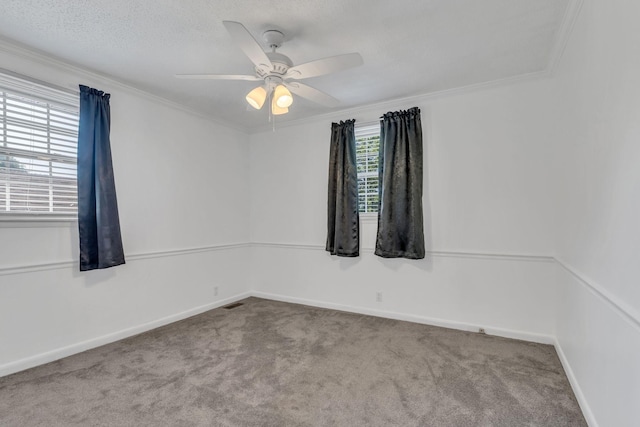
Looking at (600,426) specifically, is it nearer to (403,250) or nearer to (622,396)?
(622,396)

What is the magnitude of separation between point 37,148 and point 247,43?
2097 mm

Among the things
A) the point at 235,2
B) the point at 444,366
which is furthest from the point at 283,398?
the point at 235,2

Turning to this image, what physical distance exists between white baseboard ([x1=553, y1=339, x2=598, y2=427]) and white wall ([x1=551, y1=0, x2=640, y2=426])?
0.02 meters

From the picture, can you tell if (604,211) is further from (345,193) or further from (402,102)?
(345,193)

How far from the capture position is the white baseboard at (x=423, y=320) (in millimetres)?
2916

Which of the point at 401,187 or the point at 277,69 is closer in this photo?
the point at 277,69

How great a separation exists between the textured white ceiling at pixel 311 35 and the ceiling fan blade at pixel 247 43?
0.32 meters

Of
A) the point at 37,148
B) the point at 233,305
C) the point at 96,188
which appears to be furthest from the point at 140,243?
the point at 233,305

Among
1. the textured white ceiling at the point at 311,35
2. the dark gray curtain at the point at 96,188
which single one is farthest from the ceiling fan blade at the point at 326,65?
the dark gray curtain at the point at 96,188

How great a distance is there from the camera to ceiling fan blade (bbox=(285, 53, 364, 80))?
1859mm

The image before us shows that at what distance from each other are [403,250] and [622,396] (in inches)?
84.9

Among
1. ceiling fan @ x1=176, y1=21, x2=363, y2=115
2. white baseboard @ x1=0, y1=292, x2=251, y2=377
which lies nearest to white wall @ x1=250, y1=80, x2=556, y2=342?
white baseboard @ x1=0, y1=292, x2=251, y2=377

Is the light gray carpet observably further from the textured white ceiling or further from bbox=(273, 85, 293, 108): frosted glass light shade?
the textured white ceiling

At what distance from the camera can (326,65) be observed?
1939 mm
